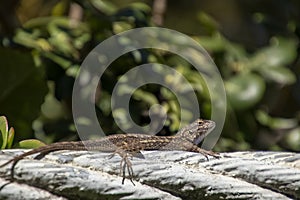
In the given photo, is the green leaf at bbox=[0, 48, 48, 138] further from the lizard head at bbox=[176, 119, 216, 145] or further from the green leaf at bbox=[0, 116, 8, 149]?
the green leaf at bbox=[0, 116, 8, 149]

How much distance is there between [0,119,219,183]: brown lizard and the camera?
1245mm

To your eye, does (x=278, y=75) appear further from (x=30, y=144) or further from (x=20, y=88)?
(x=30, y=144)

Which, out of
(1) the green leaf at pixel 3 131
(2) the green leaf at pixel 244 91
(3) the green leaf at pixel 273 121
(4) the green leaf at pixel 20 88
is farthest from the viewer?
(3) the green leaf at pixel 273 121

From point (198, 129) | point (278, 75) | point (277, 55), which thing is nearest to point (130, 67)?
point (198, 129)

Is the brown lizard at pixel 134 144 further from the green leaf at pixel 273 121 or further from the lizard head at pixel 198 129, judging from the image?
the green leaf at pixel 273 121

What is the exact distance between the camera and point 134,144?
1.77 m

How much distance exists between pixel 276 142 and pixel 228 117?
1.25 feet

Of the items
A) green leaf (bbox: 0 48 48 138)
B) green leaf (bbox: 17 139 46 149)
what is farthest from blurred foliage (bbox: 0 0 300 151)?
green leaf (bbox: 17 139 46 149)

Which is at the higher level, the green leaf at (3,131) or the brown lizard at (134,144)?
the brown lizard at (134,144)

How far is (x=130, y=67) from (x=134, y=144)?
0.45 meters

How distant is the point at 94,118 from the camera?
6.96 feet

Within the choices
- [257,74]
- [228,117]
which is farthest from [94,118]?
[257,74]

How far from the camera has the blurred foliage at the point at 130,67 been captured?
2.13m

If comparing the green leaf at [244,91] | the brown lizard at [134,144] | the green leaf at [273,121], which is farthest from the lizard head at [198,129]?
the green leaf at [273,121]
